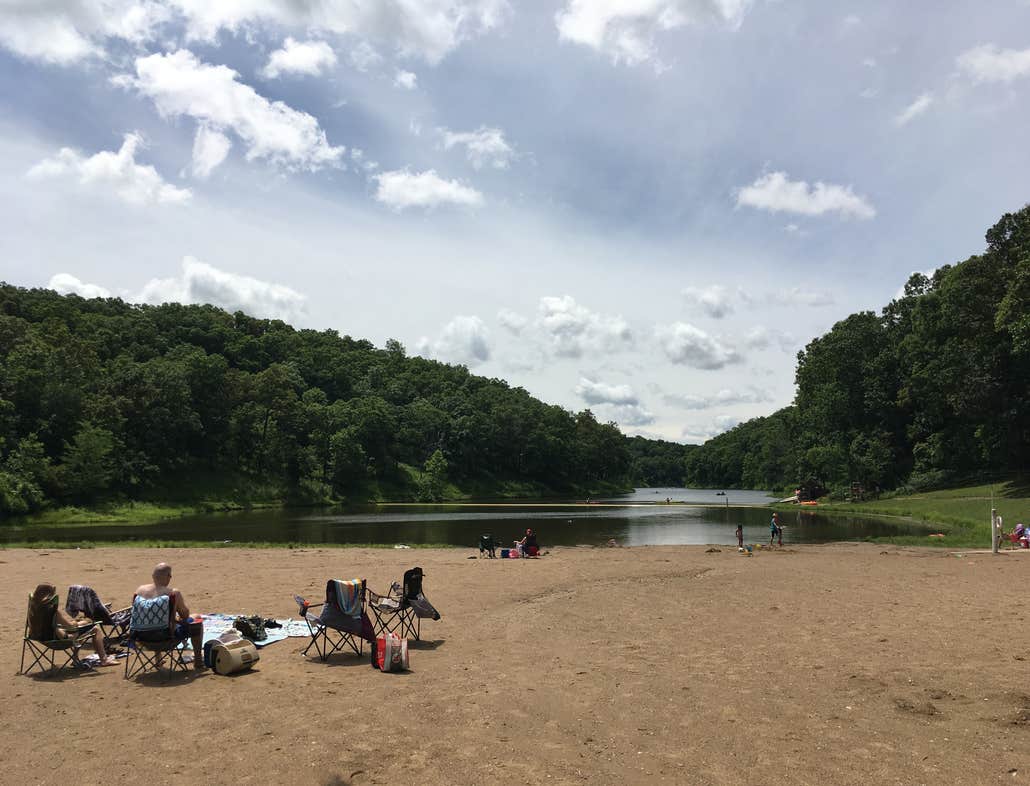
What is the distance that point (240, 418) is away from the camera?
285ft

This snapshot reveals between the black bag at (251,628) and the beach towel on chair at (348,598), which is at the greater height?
the beach towel on chair at (348,598)

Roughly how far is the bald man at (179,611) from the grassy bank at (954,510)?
29959mm

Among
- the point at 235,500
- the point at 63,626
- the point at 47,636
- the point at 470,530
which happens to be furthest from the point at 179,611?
the point at 235,500

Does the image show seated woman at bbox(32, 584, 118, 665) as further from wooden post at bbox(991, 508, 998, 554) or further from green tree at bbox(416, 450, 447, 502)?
green tree at bbox(416, 450, 447, 502)

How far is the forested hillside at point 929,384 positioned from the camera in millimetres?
50188

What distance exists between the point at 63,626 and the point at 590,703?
6952mm

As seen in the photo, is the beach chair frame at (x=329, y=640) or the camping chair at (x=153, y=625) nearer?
the camping chair at (x=153, y=625)

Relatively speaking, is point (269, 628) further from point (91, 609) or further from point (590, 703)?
point (590, 703)

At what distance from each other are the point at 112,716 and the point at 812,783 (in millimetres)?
7073

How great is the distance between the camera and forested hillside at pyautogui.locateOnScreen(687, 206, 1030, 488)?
1976 inches

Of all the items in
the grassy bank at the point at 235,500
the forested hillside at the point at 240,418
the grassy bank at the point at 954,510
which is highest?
the forested hillside at the point at 240,418

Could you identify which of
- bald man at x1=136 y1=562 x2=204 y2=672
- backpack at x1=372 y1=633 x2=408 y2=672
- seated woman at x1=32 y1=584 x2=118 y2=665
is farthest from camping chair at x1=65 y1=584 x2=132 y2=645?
backpack at x1=372 y1=633 x2=408 y2=672

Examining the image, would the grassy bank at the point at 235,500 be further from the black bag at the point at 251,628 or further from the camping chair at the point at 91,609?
the black bag at the point at 251,628

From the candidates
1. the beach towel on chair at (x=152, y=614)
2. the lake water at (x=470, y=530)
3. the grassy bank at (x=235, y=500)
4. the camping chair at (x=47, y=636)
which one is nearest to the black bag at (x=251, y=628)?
the beach towel on chair at (x=152, y=614)
